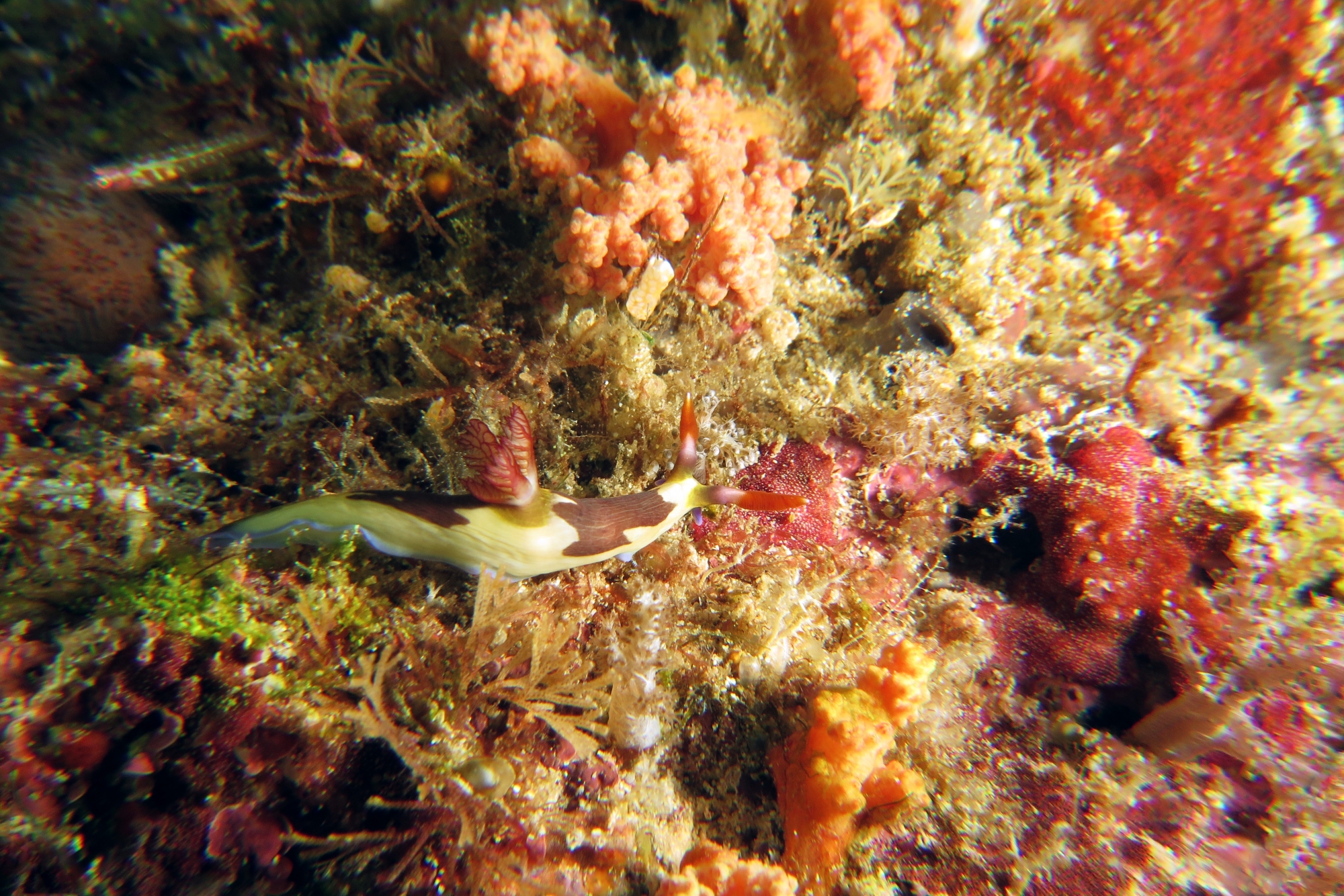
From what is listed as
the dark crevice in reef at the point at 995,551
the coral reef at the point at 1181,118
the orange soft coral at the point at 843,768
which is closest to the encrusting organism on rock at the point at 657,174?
the coral reef at the point at 1181,118

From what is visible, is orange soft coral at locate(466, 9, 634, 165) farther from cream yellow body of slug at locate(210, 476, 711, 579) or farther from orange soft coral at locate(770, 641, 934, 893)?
orange soft coral at locate(770, 641, 934, 893)

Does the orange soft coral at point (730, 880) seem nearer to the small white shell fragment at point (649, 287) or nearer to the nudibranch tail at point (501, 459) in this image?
the nudibranch tail at point (501, 459)

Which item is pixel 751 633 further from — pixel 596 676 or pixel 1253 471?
pixel 1253 471

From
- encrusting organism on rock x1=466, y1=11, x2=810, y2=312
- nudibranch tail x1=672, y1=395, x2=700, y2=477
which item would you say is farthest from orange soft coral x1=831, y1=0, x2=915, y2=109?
nudibranch tail x1=672, y1=395, x2=700, y2=477

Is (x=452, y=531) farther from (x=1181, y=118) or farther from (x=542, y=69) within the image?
(x=1181, y=118)

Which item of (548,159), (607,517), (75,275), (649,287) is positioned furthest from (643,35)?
(75,275)

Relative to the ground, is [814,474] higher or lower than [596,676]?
higher

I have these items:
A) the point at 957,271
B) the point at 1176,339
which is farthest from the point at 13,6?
the point at 1176,339

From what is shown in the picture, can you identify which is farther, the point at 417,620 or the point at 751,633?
the point at 751,633
